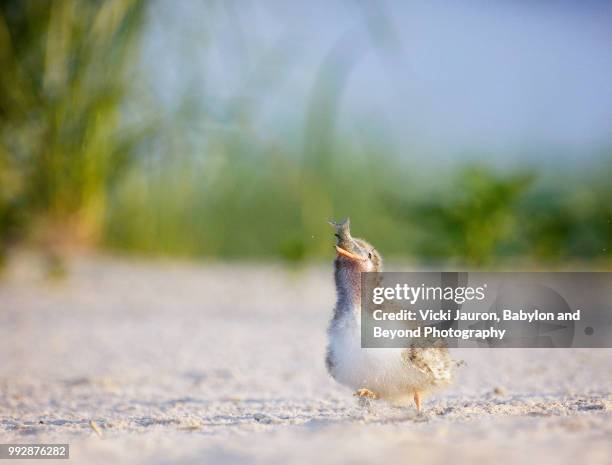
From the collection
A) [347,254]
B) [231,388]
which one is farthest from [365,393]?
[231,388]

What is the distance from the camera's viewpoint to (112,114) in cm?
733

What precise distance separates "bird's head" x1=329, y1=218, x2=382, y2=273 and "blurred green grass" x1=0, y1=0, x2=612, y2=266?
153 inches

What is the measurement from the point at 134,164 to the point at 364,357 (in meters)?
5.67

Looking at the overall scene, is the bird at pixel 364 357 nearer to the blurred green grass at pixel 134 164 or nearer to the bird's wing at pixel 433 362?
the bird's wing at pixel 433 362

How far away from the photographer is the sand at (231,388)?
78.4 inches

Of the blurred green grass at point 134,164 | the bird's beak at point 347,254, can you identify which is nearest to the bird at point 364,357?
the bird's beak at point 347,254

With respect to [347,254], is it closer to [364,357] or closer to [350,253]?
[350,253]

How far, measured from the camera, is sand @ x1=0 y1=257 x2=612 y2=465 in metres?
1.99

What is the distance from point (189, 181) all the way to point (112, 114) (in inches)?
40.0

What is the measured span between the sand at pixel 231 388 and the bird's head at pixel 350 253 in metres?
0.48

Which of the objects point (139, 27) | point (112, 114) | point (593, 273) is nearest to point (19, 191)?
point (112, 114)

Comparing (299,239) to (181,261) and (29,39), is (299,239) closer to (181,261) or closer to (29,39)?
(181,261)

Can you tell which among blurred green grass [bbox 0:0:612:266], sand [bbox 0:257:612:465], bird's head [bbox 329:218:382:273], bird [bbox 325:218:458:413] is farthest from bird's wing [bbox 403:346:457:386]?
blurred green grass [bbox 0:0:612:266]

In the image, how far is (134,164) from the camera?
7.72m
